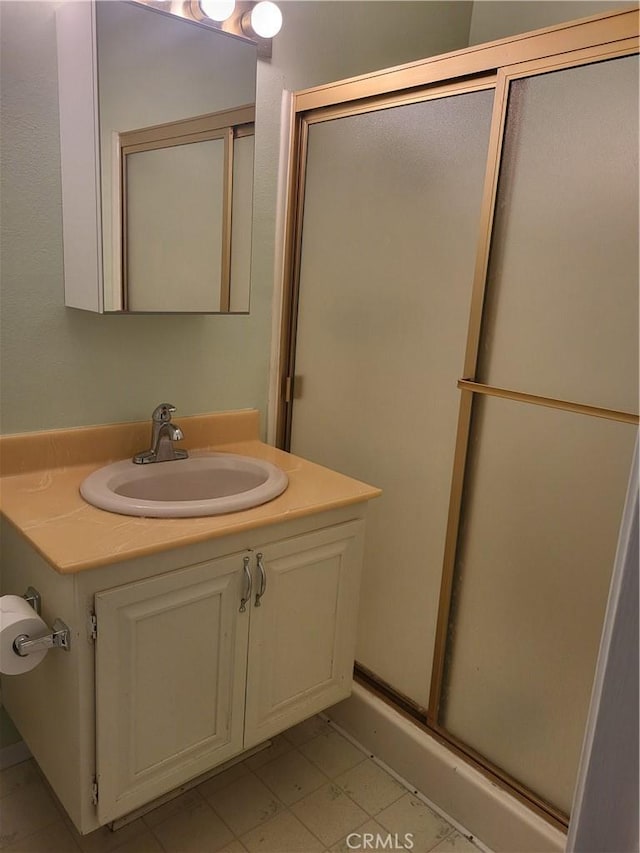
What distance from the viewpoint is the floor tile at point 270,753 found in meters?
1.82

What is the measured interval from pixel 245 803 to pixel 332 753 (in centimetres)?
31

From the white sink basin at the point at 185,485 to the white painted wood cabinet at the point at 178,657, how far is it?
0.09 metres

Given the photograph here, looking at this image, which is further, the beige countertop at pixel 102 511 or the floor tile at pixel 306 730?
the floor tile at pixel 306 730

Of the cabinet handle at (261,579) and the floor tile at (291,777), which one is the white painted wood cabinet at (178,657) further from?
the floor tile at (291,777)

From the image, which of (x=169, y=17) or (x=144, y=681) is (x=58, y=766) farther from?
(x=169, y=17)

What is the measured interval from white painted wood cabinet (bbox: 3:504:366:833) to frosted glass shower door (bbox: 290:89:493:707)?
0.18 metres

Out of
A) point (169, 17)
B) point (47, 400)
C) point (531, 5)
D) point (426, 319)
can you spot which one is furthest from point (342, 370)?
point (531, 5)

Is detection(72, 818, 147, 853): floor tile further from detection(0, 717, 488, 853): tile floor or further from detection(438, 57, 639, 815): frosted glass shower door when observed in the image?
detection(438, 57, 639, 815): frosted glass shower door

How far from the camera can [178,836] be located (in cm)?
158

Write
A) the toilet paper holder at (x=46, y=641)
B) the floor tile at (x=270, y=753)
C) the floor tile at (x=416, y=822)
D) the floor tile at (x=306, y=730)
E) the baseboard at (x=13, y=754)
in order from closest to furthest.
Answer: the toilet paper holder at (x=46, y=641) → the floor tile at (x=416, y=822) → the baseboard at (x=13, y=754) → the floor tile at (x=270, y=753) → the floor tile at (x=306, y=730)

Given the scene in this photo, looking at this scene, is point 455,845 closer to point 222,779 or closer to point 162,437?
point 222,779

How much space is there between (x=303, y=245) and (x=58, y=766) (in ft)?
4.81

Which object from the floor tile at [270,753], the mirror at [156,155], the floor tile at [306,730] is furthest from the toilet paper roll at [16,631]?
the floor tile at [306,730]

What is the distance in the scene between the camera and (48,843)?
1.53m
